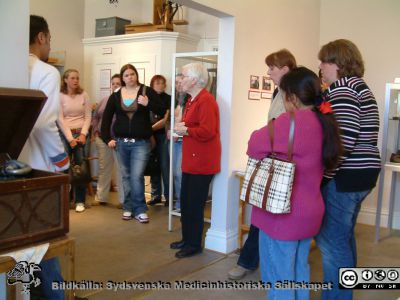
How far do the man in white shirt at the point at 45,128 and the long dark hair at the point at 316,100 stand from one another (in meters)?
1.08

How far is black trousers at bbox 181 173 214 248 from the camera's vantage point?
3186 millimetres

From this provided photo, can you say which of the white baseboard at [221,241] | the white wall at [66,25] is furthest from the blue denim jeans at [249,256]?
the white wall at [66,25]

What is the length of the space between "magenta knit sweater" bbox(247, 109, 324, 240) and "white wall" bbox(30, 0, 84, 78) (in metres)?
4.65

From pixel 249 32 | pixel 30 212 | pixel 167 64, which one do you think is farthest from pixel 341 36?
pixel 30 212

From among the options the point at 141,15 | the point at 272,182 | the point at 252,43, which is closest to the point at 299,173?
the point at 272,182

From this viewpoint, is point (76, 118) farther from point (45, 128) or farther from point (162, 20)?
point (45, 128)

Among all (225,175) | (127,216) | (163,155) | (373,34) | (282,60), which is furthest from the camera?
(163,155)

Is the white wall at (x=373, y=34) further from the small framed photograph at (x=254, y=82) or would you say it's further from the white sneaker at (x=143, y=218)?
the white sneaker at (x=143, y=218)

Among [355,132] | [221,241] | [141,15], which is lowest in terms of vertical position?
[221,241]

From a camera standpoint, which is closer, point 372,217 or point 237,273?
point 237,273

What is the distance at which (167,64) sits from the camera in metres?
5.14

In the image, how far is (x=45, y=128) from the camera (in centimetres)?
199

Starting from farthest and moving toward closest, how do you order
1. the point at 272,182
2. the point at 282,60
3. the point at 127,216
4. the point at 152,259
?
the point at 127,216, the point at 152,259, the point at 282,60, the point at 272,182

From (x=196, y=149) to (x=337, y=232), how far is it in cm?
129
